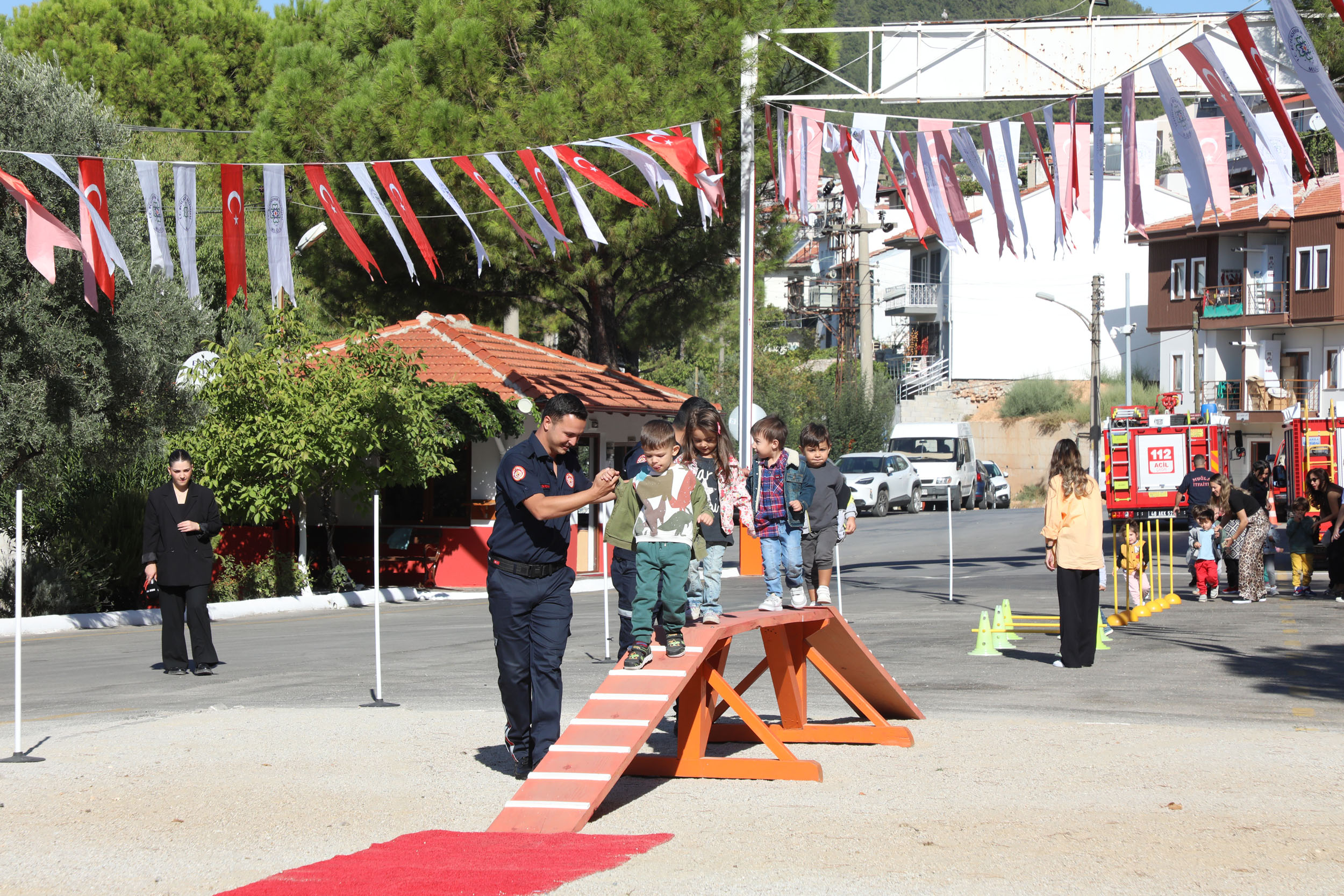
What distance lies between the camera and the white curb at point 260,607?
1555 centimetres

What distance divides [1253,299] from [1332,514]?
35.2 meters

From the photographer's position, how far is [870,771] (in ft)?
23.7

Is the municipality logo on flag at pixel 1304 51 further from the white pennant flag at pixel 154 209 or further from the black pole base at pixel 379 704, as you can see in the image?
the white pennant flag at pixel 154 209

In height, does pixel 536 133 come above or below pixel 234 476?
above

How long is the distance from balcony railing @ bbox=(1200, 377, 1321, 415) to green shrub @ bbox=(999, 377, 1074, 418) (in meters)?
5.51

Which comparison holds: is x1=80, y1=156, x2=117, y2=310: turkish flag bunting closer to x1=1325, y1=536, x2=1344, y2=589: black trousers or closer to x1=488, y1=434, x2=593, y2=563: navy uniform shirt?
x1=488, y1=434, x2=593, y2=563: navy uniform shirt

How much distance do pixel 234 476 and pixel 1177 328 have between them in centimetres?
4371

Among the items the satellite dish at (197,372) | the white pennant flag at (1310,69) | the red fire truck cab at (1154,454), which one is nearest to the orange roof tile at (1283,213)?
the red fire truck cab at (1154,454)

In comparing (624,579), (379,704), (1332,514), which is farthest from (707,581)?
(1332,514)

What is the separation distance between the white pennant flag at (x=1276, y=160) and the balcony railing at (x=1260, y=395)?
39.8 metres

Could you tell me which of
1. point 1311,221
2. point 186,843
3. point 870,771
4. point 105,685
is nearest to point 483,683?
point 105,685

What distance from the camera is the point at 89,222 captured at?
517 inches

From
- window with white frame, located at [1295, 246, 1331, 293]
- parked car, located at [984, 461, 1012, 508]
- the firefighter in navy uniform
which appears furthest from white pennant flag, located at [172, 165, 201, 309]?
window with white frame, located at [1295, 246, 1331, 293]

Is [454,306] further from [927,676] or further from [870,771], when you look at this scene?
[870,771]
